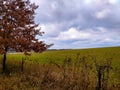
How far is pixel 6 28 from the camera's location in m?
32.1

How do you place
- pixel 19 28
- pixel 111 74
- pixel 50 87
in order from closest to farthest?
pixel 50 87
pixel 111 74
pixel 19 28

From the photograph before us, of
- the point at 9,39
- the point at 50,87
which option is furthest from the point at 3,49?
the point at 50,87

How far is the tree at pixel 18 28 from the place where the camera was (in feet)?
105

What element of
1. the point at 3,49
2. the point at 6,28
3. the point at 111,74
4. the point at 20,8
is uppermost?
the point at 20,8

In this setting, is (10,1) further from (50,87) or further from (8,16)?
(50,87)

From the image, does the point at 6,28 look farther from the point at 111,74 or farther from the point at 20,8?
the point at 111,74

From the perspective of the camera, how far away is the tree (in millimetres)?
32125

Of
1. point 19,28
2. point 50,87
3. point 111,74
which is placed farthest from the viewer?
point 19,28

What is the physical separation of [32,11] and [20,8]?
126 cm

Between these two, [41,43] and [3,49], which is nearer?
[3,49]

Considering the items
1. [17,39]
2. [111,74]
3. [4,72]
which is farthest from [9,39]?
[111,74]

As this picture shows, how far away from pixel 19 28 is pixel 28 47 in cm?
206

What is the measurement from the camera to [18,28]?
33000 millimetres

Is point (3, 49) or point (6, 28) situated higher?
point (6, 28)
